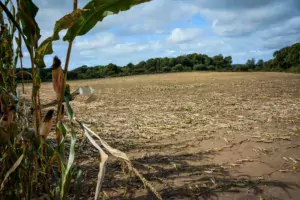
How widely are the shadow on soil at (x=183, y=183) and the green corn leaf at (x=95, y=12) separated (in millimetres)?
1009

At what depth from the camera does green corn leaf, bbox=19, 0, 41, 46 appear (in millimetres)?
1367

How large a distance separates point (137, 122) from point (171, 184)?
97.9 inches

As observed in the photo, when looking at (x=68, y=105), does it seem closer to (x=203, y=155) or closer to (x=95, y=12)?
(x=95, y=12)

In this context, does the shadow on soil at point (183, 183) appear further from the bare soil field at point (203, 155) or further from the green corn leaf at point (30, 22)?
the green corn leaf at point (30, 22)

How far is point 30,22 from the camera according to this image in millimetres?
1369

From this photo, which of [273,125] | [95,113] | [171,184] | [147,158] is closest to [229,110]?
[273,125]

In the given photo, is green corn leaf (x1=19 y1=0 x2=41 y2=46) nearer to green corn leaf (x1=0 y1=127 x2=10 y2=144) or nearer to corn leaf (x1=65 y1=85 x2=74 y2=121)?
corn leaf (x1=65 y1=85 x2=74 y2=121)

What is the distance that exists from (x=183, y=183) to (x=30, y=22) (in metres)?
1.64

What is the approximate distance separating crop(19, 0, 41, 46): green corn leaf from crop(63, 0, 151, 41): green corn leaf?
0.54 feet

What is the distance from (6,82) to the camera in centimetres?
167

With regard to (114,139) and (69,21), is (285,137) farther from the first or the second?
(69,21)

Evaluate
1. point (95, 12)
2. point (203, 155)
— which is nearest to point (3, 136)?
point (95, 12)

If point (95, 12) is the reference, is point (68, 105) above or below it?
below

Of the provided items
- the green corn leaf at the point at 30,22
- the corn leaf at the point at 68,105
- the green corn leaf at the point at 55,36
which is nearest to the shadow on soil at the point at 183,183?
the corn leaf at the point at 68,105
